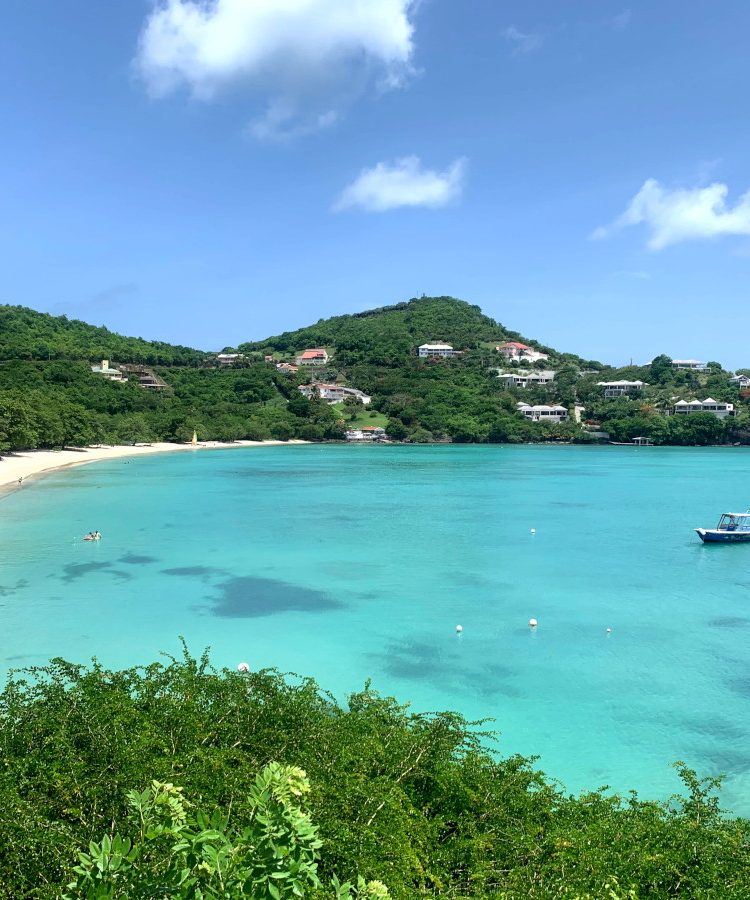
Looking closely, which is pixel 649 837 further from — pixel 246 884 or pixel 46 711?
pixel 46 711

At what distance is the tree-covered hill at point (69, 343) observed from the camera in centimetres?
8631

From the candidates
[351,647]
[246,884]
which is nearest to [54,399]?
[351,647]

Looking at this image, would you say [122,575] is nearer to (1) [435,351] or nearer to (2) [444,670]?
(2) [444,670]

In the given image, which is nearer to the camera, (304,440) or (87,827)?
(87,827)

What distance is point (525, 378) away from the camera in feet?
385

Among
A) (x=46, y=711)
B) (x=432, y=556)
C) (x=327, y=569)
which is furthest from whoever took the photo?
(x=432, y=556)

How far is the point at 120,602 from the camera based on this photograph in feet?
60.2

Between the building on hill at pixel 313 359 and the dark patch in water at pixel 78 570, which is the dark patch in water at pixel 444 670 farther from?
the building on hill at pixel 313 359

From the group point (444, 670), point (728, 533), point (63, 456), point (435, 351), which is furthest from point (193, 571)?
point (435, 351)

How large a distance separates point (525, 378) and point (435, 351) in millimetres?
17852

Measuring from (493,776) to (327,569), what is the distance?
15621mm

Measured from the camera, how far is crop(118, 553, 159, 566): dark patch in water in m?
23.0

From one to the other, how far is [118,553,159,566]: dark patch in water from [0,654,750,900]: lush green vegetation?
15209mm

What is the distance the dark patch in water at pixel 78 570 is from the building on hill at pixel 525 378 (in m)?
98.3
